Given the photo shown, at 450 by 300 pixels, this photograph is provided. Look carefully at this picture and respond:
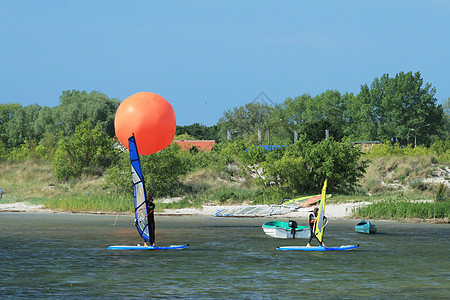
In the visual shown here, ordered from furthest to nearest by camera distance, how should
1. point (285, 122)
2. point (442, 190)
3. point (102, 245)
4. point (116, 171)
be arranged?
point (285, 122)
point (116, 171)
point (442, 190)
point (102, 245)

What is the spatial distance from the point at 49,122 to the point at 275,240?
76394 millimetres

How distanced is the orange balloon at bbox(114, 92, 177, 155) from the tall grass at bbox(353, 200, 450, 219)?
16250mm

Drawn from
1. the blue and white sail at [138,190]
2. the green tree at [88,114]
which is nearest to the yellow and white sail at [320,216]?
the blue and white sail at [138,190]

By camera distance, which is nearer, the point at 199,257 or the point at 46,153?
the point at 199,257

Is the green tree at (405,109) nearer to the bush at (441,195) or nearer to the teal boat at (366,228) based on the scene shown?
the bush at (441,195)

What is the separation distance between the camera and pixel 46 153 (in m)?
71.8

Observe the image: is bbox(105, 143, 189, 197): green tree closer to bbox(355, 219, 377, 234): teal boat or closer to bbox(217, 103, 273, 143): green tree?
bbox(355, 219, 377, 234): teal boat

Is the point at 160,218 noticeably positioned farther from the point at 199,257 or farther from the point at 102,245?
the point at 199,257

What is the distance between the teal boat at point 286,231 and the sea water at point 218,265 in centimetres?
34

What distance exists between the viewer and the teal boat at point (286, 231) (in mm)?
29672

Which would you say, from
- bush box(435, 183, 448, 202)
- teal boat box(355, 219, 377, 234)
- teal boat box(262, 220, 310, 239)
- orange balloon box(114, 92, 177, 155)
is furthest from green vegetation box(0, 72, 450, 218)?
orange balloon box(114, 92, 177, 155)

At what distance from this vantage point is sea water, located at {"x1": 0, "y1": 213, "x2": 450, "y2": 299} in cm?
1713

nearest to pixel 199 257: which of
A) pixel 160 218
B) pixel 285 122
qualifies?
pixel 160 218

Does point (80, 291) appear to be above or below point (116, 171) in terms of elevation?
below
